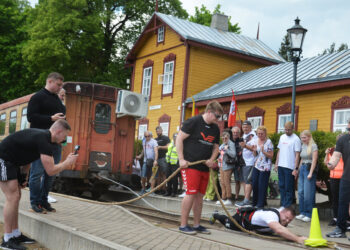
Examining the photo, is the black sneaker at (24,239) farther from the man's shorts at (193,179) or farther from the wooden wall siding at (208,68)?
the wooden wall siding at (208,68)

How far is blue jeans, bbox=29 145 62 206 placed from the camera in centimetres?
735

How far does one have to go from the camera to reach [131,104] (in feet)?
47.9

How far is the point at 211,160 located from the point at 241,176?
448 cm

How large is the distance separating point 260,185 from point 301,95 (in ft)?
31.1

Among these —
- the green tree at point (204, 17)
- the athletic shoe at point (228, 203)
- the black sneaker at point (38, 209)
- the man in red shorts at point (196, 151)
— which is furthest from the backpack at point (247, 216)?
the green tree at point (204, 17)

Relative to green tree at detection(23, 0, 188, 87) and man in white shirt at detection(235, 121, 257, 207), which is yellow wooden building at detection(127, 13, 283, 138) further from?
man in white shirt at detection(235, 121, 257, 207)

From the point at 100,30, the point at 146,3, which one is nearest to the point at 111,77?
the point at 100,30

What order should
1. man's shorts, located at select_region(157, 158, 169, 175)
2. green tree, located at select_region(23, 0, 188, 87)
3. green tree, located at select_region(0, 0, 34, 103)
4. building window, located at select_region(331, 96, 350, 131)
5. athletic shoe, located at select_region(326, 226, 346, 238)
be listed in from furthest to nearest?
1. green tree, located at select_region(0, 0, 34, 103)
2. green tree, located at select_region(23, 0, 188, 87)
3. building window, located at select_region(331, 96, 350, 131)
4. man's shorts, located at select_region(157, 158, 169, 175)
5. athletic shoe, located at select_region(326, 226, 346, 238)

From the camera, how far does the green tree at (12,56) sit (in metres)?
36.2

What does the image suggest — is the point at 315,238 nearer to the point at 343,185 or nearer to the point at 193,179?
the point at 343,185

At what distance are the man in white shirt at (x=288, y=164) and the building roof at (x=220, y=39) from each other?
52.0 ft

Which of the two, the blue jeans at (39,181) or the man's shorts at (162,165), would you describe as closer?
the blue jeans at (39,181)

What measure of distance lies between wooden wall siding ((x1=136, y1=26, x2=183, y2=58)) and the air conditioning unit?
1211cm

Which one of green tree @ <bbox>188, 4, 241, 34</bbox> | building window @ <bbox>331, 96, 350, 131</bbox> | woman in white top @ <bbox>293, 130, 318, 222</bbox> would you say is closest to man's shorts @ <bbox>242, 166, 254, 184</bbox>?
woman in white top @ <bbox>293, 130, 318, 222</bbox>
